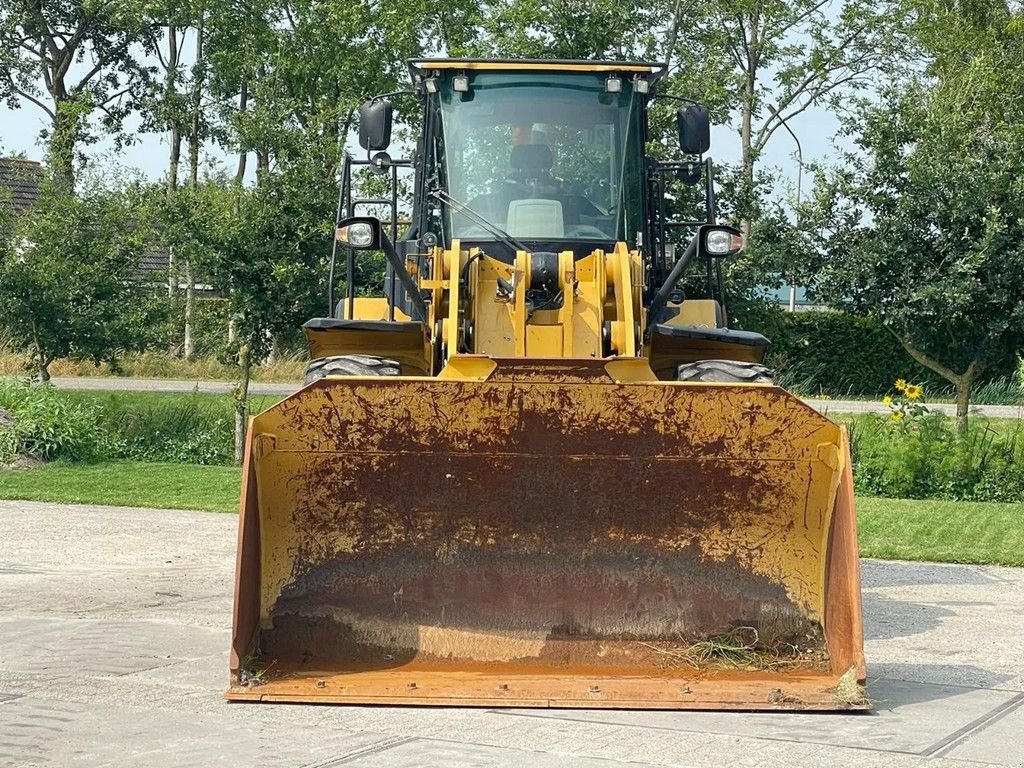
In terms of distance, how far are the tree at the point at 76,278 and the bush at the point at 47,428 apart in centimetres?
92

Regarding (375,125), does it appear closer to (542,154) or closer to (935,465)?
(542,154)

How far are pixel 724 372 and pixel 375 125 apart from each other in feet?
8.51

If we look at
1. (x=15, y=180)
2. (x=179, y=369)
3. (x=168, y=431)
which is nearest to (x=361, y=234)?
(x=168, y=431)

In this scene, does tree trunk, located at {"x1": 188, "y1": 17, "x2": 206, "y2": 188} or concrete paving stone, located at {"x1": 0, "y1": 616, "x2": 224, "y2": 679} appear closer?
concrete paving stone, located at {"x1": 0, "y1": 616, "x2": 224, "y2": 679}

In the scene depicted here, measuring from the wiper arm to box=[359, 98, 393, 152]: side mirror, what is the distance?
49cm

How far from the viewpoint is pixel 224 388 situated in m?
29.7

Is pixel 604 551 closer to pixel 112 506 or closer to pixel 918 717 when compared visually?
pixel 918 717

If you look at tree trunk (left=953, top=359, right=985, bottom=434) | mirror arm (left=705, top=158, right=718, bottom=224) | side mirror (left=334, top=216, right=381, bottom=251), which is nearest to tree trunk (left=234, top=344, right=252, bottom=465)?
tree trunk (left=953, top=359, right=985, bottom=434)

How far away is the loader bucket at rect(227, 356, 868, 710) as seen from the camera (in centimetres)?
661

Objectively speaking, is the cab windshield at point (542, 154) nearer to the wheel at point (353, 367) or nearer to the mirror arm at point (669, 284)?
the mirror arm at point (669, 284)

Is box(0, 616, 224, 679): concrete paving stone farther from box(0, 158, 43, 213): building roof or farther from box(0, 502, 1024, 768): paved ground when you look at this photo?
box(0, 158, 43, 213): building roof

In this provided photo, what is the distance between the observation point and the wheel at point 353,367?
781 centimetres

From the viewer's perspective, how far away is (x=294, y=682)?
21.0ft

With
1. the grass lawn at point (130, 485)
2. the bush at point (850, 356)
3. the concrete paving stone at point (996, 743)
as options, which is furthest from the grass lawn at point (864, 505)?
the bush at point (850, 356)
